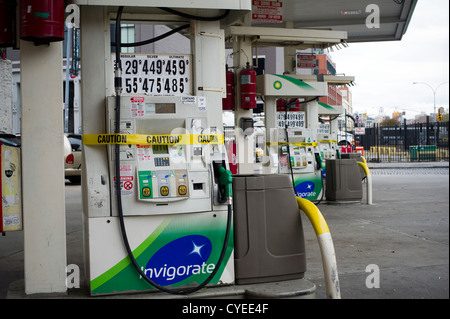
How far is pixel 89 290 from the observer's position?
4996mm

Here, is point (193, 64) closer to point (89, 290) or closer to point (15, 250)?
point (89, 290)

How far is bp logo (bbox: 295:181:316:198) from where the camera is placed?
13328mm

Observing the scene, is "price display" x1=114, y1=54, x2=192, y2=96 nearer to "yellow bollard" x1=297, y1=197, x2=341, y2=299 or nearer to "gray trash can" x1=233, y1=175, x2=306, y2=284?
"gray trash can" x1=233, y1=175, x2=306, y2=284

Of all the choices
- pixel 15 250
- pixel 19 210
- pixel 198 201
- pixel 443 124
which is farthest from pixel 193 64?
pixel 443 124

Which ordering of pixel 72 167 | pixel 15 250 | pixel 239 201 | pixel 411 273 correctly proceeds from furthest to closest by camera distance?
pixel 72 167
pixel 15 250
pixel 411 273
pixel 239 201

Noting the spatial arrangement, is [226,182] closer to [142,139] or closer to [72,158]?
[142,139]

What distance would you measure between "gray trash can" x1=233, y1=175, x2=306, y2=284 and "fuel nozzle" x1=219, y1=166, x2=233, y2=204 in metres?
0.17

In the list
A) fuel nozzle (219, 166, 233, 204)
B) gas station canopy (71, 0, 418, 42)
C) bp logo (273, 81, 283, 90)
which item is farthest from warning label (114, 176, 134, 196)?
gas station canopy (71, 0, 418, 42)

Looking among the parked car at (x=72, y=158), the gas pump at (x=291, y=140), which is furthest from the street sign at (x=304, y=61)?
the parked car at (x=72, y=158)

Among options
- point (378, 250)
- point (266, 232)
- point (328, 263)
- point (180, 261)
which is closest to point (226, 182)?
point (266, 232)

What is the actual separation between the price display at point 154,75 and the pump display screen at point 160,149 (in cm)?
55

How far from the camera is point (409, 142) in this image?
4828 cm

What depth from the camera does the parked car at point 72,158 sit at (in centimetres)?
1861

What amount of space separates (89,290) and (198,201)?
4.12ft
